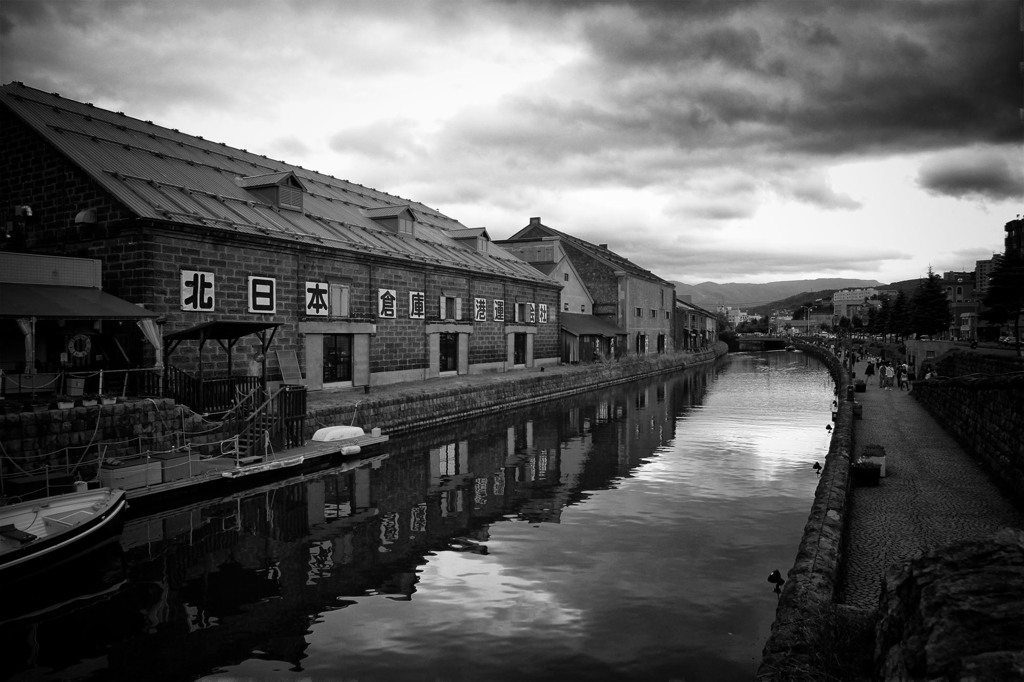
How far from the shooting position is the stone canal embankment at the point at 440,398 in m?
25.2

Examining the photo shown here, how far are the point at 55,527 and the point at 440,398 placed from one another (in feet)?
61.9

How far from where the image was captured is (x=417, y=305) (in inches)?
1412

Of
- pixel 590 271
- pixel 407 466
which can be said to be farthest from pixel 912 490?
pixel 590 271

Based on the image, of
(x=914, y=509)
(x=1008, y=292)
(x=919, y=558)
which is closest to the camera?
(x=919, y=558)

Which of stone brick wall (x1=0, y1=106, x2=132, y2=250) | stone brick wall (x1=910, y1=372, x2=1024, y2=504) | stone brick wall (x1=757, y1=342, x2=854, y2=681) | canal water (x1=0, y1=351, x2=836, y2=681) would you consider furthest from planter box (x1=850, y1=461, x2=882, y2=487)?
stone brick wall (x1=0, y1=106, x2=132, y2=250)

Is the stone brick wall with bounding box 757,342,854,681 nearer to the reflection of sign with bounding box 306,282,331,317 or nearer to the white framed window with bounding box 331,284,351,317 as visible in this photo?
the reflection of sign with bounding box 306,282,331,317

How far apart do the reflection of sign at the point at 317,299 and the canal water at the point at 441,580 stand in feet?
31.2

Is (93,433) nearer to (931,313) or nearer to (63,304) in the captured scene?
(63,304)

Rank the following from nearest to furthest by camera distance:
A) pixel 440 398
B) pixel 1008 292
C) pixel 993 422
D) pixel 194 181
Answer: pixel 993 422
pixel 194 181
pixel 440 398
pixel 1008 292

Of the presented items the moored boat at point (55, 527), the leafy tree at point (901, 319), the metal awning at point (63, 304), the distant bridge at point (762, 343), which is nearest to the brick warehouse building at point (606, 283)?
the leafy tree at point (901, 319)

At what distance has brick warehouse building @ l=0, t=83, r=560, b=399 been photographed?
2312 centimetres

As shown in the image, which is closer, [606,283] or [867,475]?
[867,475]

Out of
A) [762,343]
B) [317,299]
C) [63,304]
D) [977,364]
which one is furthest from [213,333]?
[762,343]

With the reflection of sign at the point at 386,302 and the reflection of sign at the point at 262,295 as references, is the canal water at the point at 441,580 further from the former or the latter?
the reflection of sign at the point at 386,302
